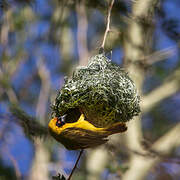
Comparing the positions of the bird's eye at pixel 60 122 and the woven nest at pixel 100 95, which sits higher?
the woven nest at pixel 100 95

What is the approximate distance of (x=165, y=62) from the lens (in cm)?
637

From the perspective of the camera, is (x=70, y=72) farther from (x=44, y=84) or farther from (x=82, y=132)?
(x=82, y=132)

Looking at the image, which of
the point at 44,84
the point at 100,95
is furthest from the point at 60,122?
the point at 44,84

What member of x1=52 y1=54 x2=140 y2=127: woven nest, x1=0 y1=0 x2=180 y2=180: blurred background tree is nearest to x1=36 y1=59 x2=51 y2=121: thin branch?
x1=0 y1=0 x2=180 y2=180: blurred background tree

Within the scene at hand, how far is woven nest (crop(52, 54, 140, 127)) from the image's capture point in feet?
Answer: 4.86

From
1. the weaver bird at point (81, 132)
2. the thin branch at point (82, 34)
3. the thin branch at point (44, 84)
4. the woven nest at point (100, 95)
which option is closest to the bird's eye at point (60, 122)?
the weaver bird at point (81, 132)

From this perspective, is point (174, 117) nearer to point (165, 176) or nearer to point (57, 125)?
point (165, 176)

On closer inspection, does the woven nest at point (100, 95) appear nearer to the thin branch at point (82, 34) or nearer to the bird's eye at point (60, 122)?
the bird's eye at point (60, 122)

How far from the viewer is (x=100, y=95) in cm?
151

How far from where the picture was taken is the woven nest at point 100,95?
58.3 inches

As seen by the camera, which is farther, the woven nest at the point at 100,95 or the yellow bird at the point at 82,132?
the woven nest at the point at 100,95

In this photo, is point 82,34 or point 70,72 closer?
point 82,34

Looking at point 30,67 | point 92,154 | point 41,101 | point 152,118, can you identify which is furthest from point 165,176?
point 152,118

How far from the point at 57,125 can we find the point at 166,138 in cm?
395
